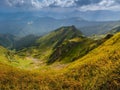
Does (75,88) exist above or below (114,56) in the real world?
below

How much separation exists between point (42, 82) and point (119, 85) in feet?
53.4

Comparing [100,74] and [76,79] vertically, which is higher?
[100,74]

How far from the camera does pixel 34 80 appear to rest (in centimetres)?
5128

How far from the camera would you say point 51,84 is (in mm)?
50094

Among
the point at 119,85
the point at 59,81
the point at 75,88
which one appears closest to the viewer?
the point at 119,85

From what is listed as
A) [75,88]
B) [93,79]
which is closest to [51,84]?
[75,88]

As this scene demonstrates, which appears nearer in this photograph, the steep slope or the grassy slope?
the steep slope

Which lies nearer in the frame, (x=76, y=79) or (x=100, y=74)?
(x=100, y=74)

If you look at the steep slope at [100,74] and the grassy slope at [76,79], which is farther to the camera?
the grassy slope at [76,79]

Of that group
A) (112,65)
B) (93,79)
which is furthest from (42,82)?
(112,65)

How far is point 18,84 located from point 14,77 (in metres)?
2.60

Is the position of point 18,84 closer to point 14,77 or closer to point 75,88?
point 14,77

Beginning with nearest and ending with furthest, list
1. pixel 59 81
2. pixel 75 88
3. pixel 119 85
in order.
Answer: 1. pixel 119 85
2. pixel 75 88
3. pixel 59 81

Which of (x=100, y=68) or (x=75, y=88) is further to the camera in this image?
(x=100, y=68)
